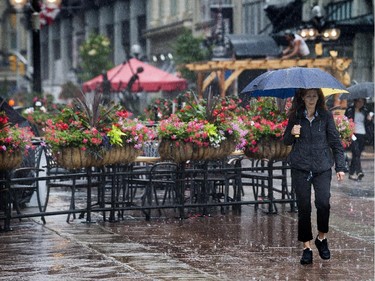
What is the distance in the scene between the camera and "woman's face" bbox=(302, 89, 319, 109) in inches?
459

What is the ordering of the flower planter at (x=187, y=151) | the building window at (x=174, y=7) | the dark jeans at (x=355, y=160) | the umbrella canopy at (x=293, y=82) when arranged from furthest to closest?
the building window at (x=174, y=7) < the dark jeans at (x=355, y=160) < the flower planter at (x=187, y=151) < the umbrella canopy at (x=293, y=82)

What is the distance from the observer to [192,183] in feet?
49.5

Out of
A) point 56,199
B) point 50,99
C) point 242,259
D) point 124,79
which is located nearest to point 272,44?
point 124,79

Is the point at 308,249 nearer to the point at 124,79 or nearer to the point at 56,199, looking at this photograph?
the point at 56,199

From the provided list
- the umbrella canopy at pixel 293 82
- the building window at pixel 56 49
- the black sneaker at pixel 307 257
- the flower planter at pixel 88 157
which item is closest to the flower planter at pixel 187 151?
the flower planter at pixel 88 157

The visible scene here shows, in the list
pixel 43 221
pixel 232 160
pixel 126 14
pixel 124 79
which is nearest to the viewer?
pixel 43 221

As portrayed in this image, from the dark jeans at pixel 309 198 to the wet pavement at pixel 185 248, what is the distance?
0.33 meters

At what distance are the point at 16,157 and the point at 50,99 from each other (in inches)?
795

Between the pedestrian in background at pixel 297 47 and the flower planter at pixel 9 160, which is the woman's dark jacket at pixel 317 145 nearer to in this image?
the flower planter at pixel 9 160

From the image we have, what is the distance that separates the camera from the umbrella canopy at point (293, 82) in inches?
463

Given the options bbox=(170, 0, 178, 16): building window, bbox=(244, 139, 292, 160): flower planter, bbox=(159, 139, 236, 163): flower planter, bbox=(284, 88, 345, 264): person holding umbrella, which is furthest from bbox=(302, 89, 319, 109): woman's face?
bbox=(170, 0, 178, 16): building window

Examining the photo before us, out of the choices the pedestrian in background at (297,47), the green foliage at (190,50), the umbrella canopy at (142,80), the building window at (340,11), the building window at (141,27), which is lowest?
the umbrella canopy at (142,80)

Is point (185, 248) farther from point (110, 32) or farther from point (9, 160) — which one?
point (110, 32)

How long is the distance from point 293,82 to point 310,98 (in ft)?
Result: 0.99
